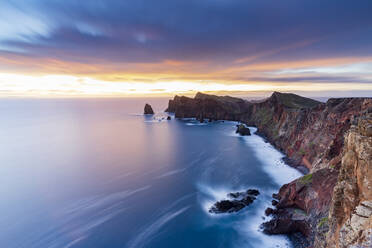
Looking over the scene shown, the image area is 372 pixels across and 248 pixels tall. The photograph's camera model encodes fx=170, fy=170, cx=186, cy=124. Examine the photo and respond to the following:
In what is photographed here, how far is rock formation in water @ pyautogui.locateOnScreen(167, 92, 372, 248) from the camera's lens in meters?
6.98

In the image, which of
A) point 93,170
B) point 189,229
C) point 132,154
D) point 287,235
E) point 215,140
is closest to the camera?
point 287,235

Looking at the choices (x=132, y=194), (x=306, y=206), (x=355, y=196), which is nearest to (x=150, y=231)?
(x=132, y=194)

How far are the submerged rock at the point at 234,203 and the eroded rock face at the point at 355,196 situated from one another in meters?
14.4

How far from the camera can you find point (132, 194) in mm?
26938

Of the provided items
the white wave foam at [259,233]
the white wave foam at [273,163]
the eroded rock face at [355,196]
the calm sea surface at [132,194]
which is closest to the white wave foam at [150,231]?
the calm sea surface at [132,194]

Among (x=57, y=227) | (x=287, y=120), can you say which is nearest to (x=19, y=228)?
(x=57, y=227)

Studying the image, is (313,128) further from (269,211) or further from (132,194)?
(132,194)

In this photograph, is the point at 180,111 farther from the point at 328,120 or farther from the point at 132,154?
the point at 328,120

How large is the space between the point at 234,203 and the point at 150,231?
1124cm

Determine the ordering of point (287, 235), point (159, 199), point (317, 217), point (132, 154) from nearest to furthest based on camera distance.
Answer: point (317, 217) < point (287, 235) < point (159, 199) < point (132, 154)

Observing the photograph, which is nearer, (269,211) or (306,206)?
(306,206)

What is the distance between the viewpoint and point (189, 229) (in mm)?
19938

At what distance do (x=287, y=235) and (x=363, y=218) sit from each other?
523 inches

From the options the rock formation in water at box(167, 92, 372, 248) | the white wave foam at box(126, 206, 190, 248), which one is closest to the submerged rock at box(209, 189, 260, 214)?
the rock formation in water at box(167, 92, 372, 248)
